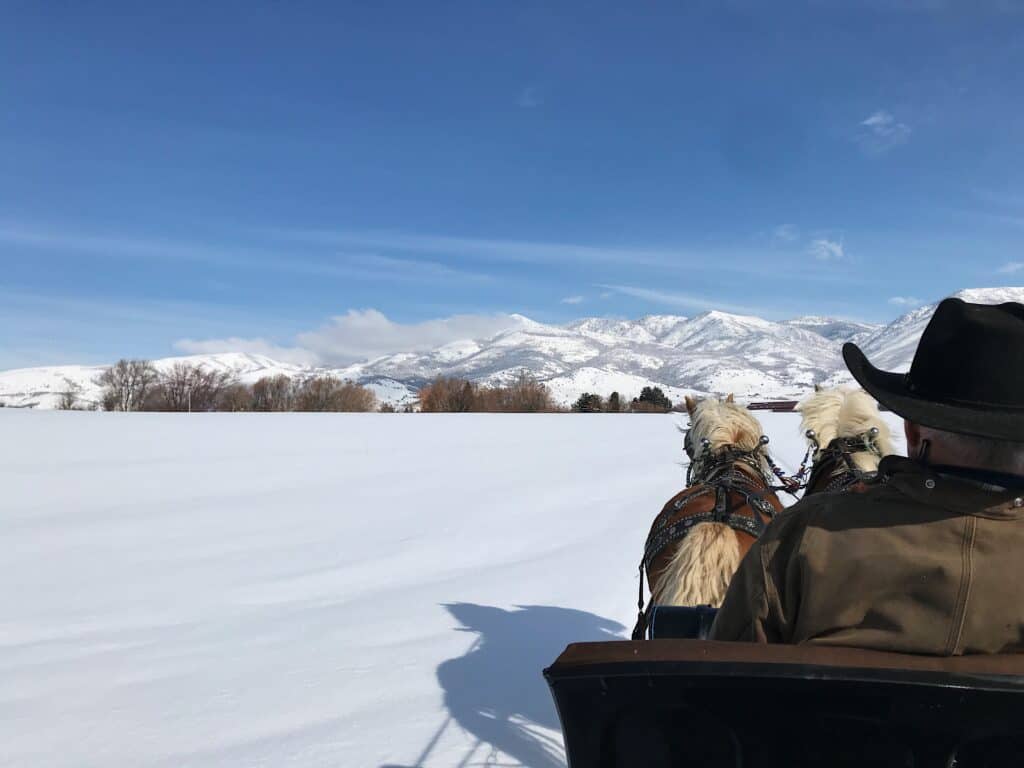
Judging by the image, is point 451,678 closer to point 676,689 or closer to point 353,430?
point 676,689

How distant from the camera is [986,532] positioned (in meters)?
1.42

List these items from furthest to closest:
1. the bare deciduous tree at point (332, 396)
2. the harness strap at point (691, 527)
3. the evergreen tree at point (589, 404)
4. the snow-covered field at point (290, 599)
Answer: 1. the evergreen tree at point (589, 404)
2. the bare deciduous tree at point (332, 396)
3. the snow-covered field at point (290, 599)
4. the harness strap at point (691, 527)

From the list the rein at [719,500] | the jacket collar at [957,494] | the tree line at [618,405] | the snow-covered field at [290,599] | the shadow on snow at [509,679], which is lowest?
the shadow on snow at [509,679]

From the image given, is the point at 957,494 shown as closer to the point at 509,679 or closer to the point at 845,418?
the point at 509,679

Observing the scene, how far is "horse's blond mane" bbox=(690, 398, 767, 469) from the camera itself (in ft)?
13.0

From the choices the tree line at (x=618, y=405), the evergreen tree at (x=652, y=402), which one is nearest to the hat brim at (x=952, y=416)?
the tree line at (x=618, y=405)

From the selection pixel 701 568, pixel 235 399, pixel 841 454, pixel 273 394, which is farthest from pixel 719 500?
pixel 235 399

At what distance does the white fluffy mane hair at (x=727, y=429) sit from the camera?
3.95 metres

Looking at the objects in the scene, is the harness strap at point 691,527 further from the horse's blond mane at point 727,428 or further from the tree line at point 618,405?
the tree line at point 618,405

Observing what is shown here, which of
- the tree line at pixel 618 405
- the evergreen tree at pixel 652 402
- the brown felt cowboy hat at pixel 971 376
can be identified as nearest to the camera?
the brown felt cowboy hat at pixel 971 376

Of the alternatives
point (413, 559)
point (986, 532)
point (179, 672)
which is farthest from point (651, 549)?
point (413, 559)

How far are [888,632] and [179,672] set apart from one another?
3872 millimetres

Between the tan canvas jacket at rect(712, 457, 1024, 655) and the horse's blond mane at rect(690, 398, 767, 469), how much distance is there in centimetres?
236

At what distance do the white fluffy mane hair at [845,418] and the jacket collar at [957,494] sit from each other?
8.86ft
